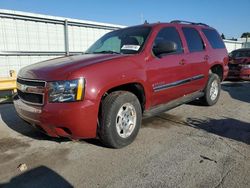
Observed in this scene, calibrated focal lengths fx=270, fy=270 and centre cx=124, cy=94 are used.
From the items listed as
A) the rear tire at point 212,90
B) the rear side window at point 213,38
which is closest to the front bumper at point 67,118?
the rear tire at point 212,90

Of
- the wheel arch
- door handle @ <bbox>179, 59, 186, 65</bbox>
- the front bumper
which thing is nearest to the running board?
door handle @ <bbox>179, 59, 186, 65</bbox>

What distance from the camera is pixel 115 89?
13.4 ft

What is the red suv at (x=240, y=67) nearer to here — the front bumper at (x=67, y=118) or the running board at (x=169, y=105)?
the running board at (x=169, y=105)

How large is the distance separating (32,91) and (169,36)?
2.76m

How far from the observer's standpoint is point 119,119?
4023mm

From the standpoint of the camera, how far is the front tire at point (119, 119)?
150 inches

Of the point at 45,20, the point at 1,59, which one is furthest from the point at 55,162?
the point at 45,20

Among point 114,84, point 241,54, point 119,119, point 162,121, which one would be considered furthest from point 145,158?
point 241,54

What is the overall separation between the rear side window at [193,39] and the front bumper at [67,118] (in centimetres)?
293

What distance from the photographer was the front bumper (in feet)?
11.4

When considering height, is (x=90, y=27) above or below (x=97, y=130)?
above

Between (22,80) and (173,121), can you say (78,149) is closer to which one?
(22,80)

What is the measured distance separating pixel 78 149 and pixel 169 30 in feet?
9.28

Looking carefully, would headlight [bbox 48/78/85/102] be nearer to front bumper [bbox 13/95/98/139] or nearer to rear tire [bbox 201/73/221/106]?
front bumper [bbox 13/95/98/139]
